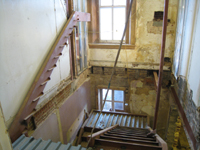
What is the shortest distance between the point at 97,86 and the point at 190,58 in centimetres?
361

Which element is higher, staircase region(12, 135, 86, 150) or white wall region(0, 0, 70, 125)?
white wall region(0, 0, 70, 125)

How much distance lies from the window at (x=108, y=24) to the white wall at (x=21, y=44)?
239 cm

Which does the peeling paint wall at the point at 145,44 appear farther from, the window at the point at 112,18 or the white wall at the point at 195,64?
the white wall at the point at 195,64

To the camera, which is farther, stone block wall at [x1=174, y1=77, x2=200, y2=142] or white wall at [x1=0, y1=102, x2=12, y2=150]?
stone block wall at [x1=174, y1=77, x2=200, y2=142]

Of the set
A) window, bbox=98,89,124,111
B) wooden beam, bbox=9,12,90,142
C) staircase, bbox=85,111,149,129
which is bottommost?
staircase, bbox=85,111,149,129

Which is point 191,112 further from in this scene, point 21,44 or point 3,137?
point 21,44

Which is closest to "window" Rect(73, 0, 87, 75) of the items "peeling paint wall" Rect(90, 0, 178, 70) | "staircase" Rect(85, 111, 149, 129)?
"peeling paint wall" Rect(90, 0, 178, 70)

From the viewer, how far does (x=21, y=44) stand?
2578mm

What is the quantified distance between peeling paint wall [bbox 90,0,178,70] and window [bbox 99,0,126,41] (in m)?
0.53

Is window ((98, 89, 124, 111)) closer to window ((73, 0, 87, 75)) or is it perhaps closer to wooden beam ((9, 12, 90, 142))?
window ((73, 0, 87, 75))

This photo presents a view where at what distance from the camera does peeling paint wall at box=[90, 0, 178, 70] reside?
5059 mm

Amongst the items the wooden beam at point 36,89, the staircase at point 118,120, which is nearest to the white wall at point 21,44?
the wooden beam at point 36,89

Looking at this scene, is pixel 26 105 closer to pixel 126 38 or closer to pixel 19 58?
pixel 19 58

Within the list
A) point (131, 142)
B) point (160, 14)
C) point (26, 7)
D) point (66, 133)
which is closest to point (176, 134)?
point (131, 142)
